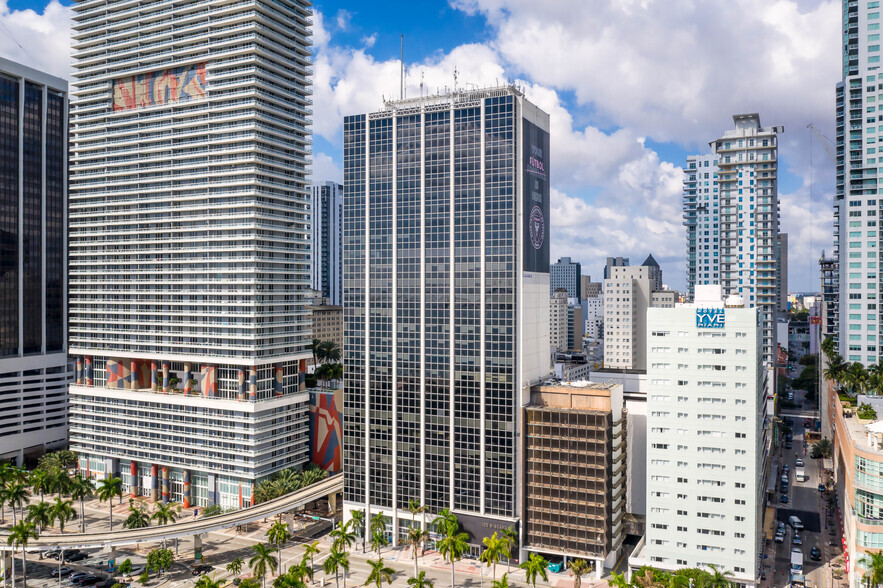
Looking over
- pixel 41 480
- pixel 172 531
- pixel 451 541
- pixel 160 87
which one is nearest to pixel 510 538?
pixel 451 541

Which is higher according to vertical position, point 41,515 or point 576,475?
point 576,475

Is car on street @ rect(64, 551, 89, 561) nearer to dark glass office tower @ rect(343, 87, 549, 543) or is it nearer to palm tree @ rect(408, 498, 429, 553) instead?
dark glass office tower @ rect(343, 87, 549, 543)

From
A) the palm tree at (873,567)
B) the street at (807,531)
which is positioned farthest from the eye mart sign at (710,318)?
the street at (807,531)

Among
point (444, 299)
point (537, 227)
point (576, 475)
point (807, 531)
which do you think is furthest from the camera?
point (807, 531)

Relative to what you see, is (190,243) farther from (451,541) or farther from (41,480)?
(451,541)

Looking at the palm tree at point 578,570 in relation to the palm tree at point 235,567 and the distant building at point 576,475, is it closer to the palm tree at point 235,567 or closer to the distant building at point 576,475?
the distant building at point 576,475

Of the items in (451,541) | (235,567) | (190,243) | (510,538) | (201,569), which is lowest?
(201,569)

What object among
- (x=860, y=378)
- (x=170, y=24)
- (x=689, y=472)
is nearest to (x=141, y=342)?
(x=170, y=24)
